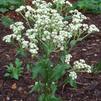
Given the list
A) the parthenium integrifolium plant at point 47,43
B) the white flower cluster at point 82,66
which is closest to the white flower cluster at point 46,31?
the parthenium integrifolium plant at point 47,43

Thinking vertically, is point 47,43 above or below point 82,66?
above

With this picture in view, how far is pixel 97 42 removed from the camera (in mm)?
4641

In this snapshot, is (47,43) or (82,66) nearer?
(47,43)

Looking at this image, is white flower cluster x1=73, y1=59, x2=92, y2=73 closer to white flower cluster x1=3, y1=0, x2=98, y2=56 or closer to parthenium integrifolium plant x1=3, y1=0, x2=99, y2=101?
parthenium integrifolium plant x1=3, y1=0, x2=99, y2=101

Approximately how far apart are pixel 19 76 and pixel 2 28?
1140 mm

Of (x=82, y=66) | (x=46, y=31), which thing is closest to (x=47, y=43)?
(x=46, y=31)

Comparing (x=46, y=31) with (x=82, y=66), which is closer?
(x=46, y=31)

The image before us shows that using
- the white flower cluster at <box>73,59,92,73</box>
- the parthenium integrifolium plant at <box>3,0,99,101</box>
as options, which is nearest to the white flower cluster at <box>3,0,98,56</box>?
the parthenium integrifolium plant at <box>3,0,99,101</box>

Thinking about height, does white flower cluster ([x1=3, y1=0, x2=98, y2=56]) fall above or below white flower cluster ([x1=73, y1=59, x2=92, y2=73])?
above

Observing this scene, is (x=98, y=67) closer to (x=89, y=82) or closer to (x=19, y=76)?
(x=89, y=82)

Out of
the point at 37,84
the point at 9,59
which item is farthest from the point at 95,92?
the point at 9,59

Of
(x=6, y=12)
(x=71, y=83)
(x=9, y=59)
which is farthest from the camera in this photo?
(x=6, y=12)

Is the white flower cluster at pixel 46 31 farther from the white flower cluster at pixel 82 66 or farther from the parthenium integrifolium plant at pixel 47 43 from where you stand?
the white flower cluster at pixel 82 66

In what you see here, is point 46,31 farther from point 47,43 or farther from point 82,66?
point 82,66
